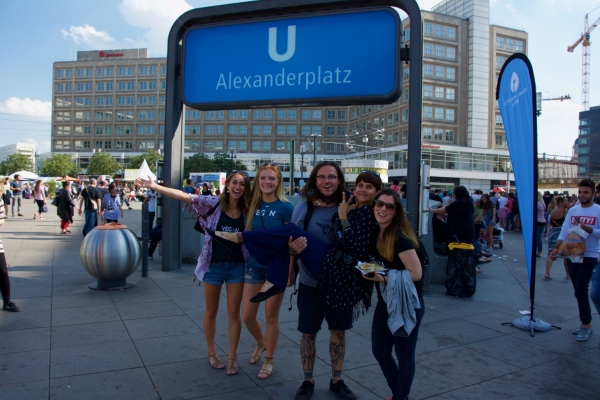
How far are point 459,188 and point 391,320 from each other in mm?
5384

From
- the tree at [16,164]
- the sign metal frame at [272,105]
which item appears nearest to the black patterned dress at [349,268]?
the sign metal frame at [272,105]

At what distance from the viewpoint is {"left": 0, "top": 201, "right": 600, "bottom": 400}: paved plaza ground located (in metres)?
3.54

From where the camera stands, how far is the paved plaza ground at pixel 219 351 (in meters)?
3.54

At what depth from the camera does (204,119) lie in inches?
3521

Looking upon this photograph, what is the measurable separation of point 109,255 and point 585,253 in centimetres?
615

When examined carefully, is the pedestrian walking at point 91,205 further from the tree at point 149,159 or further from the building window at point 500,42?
the building window at point 500,42

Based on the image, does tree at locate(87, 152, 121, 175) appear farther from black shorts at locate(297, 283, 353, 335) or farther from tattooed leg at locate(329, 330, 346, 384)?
tattooed leg at locate(329, 330, 346, 384)

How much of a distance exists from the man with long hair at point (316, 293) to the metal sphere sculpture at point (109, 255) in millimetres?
3987

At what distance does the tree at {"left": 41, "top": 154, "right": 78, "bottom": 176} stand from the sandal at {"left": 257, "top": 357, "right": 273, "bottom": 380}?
90.3 metres

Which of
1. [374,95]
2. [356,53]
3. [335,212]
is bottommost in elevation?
[335,212]

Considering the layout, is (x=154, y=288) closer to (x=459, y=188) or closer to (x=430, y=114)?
(x=459, y=188)

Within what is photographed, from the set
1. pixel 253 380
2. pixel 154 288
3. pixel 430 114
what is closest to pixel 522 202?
pixel 253 380

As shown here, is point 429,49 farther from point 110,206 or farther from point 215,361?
point 215,361

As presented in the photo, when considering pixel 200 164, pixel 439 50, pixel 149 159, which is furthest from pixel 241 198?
→ pixel 149 159
